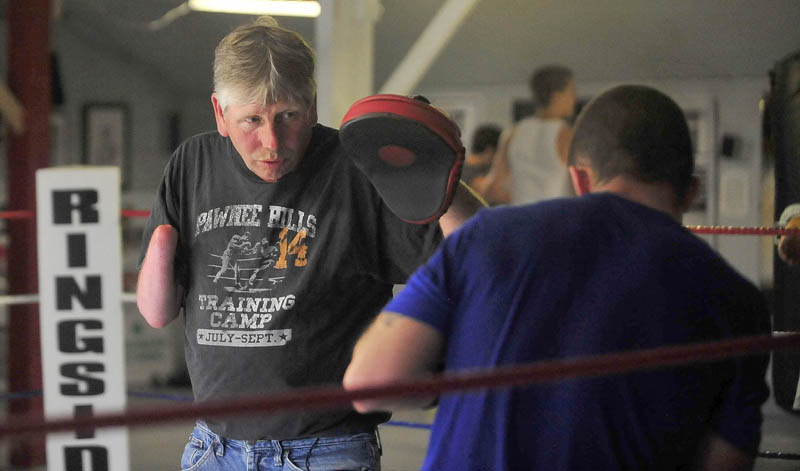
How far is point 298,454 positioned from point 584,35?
14.7 ft

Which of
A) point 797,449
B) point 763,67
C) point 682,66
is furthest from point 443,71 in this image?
point 797,449

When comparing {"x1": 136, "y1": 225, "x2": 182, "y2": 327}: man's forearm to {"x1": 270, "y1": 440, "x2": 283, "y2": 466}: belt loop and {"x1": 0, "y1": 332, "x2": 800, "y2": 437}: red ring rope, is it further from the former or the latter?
{"x1": 0, "y1": 332, "x2": 800, "y2": 437}: red ring rope

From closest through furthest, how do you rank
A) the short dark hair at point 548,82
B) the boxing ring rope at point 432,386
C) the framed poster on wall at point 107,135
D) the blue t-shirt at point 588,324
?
1. the boxing ring rope at point 432,386
2. the blue t-shirt at point 588,324
3. the short dark hair at point 548,82
4. the framed poster on wall at point 107,135

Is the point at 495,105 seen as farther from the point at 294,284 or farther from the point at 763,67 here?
the point at 294,284

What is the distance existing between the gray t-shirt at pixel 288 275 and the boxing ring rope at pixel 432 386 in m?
0.36

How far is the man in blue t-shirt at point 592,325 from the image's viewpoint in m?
0.92

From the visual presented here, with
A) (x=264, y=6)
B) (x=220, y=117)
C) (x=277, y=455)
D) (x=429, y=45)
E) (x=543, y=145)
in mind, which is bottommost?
(x=277, y=455)

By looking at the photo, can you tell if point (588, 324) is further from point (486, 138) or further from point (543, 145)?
point (486, 138)

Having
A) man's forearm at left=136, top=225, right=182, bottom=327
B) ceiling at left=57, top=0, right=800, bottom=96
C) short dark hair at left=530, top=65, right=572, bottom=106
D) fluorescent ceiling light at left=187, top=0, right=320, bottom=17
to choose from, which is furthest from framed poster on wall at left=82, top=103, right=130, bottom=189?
man's forearm at left=136, top=225, right=182, bottom=327

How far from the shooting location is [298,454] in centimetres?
124

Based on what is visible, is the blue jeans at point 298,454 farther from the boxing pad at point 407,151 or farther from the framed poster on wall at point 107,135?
the framed poster on wall at point 107,135

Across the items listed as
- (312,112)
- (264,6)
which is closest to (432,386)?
(312,112)

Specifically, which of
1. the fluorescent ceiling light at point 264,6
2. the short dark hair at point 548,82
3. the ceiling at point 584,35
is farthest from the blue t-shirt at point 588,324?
the ceiling at point 584,35

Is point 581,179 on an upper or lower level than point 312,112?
lower
